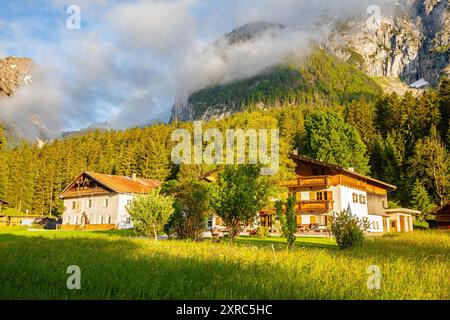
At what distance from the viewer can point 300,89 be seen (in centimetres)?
16938

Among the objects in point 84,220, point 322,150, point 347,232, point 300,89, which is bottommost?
point 347,232

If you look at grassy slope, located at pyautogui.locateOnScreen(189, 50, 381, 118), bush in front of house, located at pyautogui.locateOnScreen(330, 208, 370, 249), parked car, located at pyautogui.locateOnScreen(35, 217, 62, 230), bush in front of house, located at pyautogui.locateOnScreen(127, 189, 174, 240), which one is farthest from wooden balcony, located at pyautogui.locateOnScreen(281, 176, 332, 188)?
grassy slope, located at pyautogui.locateOnScreen(189, 50, 381, 118)

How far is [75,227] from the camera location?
57812 mm

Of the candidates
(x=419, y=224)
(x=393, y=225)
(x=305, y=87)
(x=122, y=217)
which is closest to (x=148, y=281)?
(x=122, y=217)

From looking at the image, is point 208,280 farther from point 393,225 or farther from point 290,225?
point 393,225

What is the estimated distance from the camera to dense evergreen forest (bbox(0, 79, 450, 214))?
196 ft

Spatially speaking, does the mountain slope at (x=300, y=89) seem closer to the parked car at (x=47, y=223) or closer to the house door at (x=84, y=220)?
the parked car at (x=47, y=223)

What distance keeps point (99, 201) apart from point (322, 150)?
38804 mm

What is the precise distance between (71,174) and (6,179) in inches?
565

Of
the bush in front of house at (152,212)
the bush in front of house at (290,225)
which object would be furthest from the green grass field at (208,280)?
the bush in front of house at (152,212)

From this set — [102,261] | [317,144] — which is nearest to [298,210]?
[317,144]

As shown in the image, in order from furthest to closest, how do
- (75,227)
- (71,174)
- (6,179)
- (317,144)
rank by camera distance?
1. (71,174)
2. (6,179)
3. (317,144)
4. (75,227)

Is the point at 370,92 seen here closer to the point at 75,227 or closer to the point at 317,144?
the point at 317,144

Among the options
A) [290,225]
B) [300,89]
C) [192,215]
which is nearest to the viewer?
[290,225]
